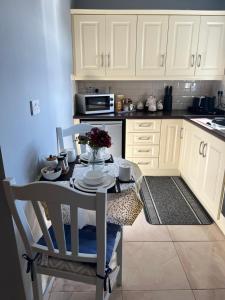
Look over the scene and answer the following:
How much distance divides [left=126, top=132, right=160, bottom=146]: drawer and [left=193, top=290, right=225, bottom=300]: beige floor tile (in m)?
1.84

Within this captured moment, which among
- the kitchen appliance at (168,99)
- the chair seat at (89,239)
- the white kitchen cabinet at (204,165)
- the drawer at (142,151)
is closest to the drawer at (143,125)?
the drawer at (142,151)

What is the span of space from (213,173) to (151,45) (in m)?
1.81

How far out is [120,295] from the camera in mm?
1521

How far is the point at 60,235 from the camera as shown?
985 millimetres

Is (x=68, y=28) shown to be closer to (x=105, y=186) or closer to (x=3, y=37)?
(x=3, y=37)

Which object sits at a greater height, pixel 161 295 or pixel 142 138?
pixel 142 138

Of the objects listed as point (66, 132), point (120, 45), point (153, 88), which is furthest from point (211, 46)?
point (66, 132)

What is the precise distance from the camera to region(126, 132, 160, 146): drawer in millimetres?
3012

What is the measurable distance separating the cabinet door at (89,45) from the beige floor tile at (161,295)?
2.51 m

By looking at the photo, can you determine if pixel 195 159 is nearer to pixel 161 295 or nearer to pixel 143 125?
pixel 143 125

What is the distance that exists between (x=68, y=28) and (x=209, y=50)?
1.81 metres

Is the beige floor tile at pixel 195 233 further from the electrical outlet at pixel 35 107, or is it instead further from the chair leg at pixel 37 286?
the electrical outlet at pixel 35 107

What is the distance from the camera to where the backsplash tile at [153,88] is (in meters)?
3.35

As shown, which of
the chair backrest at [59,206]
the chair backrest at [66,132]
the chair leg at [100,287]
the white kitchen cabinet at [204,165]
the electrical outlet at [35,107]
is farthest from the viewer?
the white kitchen cabinet at [204,165]
